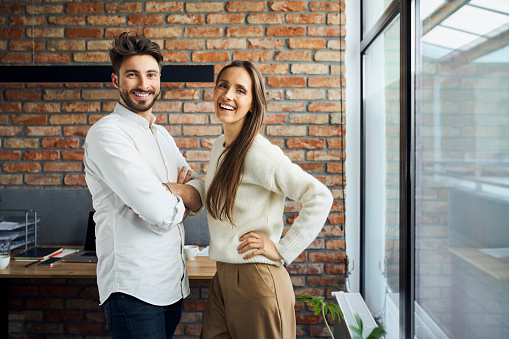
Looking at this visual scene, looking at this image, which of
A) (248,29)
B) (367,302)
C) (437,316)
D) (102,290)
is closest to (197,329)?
(367,302)

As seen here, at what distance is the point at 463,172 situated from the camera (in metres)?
1.10

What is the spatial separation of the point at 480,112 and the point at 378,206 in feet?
3.86

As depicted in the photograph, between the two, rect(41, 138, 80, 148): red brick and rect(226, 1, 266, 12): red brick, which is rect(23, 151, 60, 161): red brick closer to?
rect(41, 138, 80, 148): red brick

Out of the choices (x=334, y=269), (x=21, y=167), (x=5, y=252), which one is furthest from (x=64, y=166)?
(x=334, y=269)

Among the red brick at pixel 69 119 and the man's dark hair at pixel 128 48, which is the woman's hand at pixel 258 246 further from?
the red brick at pixel 69 119

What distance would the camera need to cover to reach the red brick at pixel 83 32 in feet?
8.16

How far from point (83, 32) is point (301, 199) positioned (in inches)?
81.7

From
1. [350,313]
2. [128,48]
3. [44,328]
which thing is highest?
[128,48]

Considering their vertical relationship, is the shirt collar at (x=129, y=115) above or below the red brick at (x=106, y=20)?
below

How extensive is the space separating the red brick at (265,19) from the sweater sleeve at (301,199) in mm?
1481

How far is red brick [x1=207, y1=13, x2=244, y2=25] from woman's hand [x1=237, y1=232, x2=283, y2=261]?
5.54 ft

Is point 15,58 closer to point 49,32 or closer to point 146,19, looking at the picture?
point 49,32

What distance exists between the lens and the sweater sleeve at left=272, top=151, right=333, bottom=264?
1234 millimetres

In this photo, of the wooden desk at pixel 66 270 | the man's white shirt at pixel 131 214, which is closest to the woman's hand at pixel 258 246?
the man's white shirt at pixel 131 214
